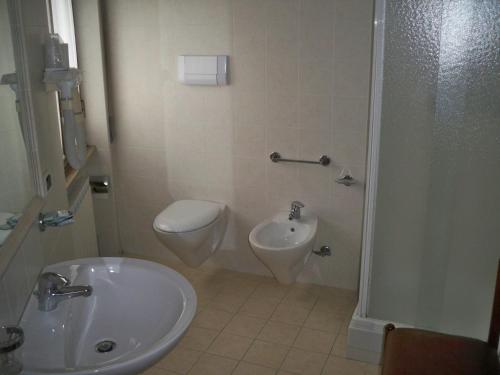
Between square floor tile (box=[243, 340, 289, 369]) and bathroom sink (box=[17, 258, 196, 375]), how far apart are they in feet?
3.74

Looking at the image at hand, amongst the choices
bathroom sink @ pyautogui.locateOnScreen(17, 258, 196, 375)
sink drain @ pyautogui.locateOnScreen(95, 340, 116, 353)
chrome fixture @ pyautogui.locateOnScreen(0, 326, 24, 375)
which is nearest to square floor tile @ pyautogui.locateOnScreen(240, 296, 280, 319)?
bathroom sink @ pyautogui.locateOnScreen(17, 258, 196, 375)

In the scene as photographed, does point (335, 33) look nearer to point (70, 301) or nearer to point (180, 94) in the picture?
point (180, 94)

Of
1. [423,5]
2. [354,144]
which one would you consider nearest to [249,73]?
[354,144]

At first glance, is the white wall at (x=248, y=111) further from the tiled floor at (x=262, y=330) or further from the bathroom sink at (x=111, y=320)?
the bathroom sink at (x=111, y=320)

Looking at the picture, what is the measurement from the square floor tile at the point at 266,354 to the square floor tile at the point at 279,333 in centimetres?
4

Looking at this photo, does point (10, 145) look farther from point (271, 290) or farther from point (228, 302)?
point (271, 290)

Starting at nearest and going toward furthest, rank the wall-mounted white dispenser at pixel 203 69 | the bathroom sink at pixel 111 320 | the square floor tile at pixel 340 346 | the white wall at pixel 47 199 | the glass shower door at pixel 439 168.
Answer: the bathroom sink at pixel 111 320 → the white wall at pixel 47 199 → the glass shower door at pixel 439 168 → the square floor tile at pixel 340 346 → the wall-mounted white dispenser at pixel 203 69

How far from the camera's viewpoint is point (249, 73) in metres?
3.17

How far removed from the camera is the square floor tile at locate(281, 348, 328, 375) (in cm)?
256

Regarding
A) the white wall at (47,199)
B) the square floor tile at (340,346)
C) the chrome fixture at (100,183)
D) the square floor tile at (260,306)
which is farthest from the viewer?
the chrome fixture at (100,183)

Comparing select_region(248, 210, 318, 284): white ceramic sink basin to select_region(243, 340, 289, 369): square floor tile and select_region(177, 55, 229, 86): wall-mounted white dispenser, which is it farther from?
select_region(177, 55, 229, 86): wall-mounted white dispenser

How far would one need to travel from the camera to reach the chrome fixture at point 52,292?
1521 mm

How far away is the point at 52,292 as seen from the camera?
152 centimetres

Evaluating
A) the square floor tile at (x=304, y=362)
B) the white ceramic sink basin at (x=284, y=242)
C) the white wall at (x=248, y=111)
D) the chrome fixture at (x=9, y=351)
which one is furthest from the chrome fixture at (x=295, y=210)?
the chrome fixture at (x=9, y=351)
